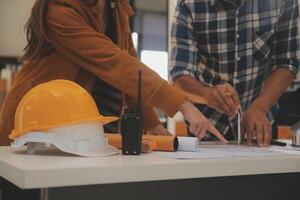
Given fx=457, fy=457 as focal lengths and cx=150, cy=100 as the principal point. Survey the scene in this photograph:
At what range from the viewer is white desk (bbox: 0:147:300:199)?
2.25 feet

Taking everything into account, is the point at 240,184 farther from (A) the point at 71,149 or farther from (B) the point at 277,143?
(A) the point at 71,149

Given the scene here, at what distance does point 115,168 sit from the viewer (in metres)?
0.73

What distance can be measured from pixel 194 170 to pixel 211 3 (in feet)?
3.06

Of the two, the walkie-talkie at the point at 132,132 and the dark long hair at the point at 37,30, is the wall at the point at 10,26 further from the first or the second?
the walkie-talkie at the point at 132,132

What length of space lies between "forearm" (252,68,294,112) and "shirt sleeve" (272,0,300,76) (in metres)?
0.03

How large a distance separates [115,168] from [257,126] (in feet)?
2.28

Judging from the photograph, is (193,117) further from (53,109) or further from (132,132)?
(53,109)

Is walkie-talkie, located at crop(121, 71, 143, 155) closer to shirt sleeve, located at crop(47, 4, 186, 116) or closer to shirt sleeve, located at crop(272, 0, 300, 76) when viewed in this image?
shirt sleeve, located at crop(47, 4, 186, 116)

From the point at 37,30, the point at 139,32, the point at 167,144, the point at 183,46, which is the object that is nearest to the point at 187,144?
the point at 167,144

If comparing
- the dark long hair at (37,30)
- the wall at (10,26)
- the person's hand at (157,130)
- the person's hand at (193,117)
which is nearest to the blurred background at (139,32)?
the wall at (10,26)

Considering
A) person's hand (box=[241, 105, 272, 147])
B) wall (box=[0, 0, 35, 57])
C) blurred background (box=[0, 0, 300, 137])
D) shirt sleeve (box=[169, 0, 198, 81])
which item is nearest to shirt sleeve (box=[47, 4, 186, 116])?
A: person's hand (box=[241, 105, 272, 147])

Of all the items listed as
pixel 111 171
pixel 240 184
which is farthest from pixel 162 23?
pixel 111 171

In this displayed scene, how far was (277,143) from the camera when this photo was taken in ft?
4.37

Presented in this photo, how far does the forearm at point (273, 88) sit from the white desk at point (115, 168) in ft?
1.59
